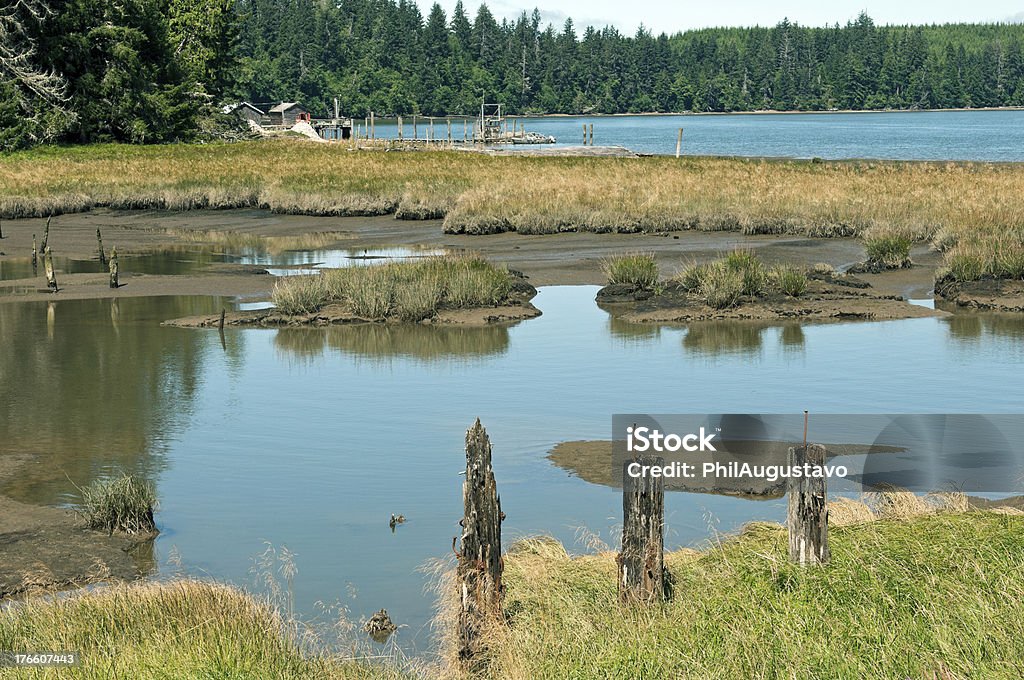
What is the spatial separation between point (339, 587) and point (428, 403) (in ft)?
22.7

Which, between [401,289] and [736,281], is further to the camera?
[736,281]

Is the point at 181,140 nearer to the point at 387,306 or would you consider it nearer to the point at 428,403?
the point at 387,306

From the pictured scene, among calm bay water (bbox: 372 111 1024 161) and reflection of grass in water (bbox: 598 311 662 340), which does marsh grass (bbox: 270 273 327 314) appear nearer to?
reflection of grass in water (bbox: 598 311 662 340)

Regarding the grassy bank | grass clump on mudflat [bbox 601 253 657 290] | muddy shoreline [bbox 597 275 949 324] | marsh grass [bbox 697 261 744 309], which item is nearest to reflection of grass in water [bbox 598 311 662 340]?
muddy shoreline [bbox 597 275 949 324]

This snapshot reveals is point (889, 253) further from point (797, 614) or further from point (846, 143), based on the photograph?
point (846, 143)

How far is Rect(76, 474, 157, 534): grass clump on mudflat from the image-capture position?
1153 centimetres

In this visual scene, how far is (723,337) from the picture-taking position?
72.4 ft

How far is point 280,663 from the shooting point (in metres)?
7.86

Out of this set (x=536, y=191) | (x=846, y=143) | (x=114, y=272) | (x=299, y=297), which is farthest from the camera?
(x=846, y=143)

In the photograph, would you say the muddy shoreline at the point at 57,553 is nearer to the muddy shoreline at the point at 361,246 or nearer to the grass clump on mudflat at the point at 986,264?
the muddy shoreline at the point at 361,246

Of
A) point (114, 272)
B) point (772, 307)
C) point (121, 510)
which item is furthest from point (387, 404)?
point (114, 272)

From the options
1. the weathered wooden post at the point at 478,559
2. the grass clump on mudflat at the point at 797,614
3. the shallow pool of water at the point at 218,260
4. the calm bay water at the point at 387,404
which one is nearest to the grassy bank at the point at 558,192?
the shallow pool of water at the point at 218,260

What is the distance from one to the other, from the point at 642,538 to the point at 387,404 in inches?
376

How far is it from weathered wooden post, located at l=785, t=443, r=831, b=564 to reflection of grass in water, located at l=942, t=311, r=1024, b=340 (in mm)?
14667
